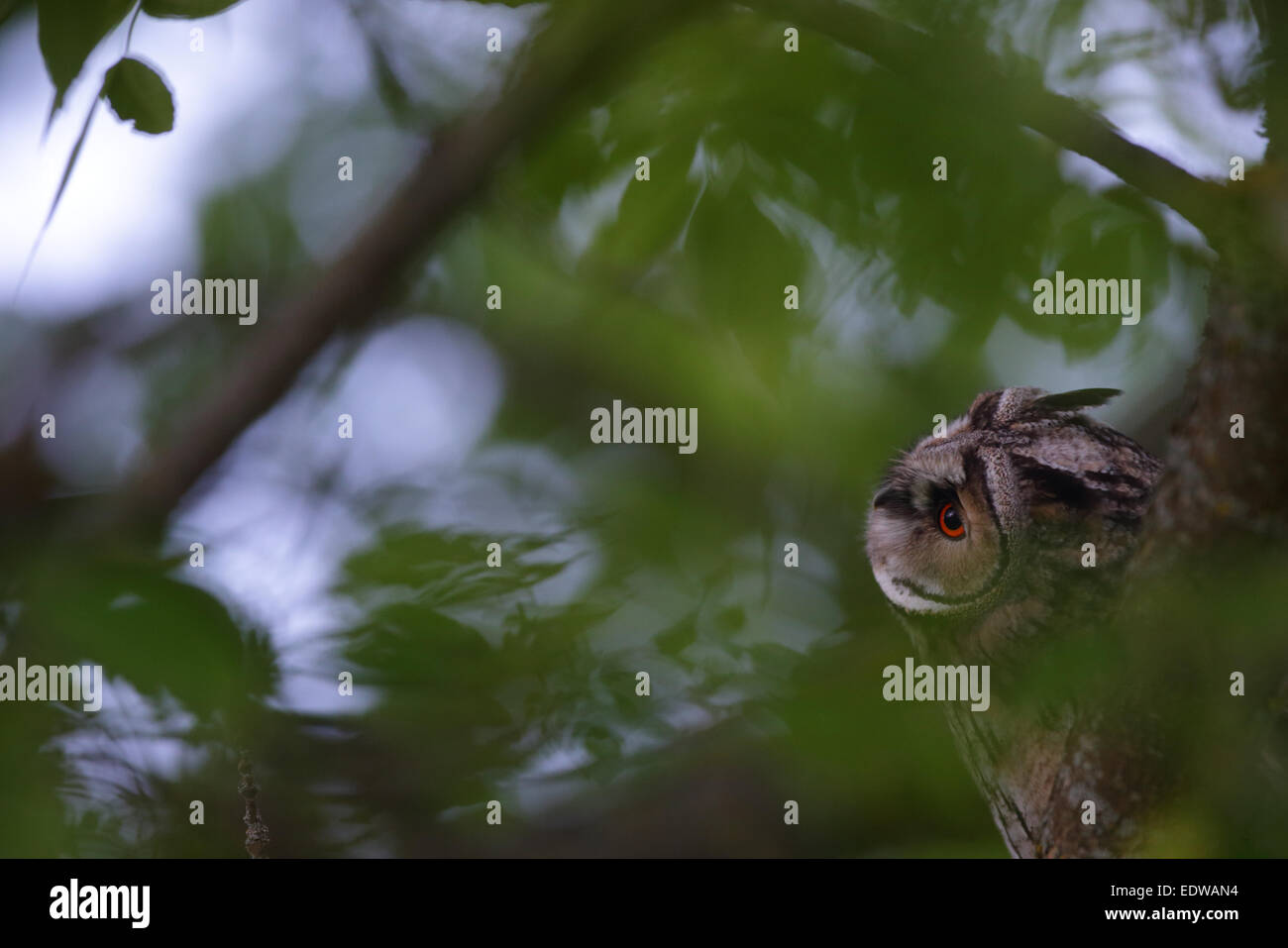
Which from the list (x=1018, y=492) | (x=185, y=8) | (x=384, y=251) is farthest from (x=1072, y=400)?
(x=185, y=8)

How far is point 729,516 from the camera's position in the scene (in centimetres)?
138

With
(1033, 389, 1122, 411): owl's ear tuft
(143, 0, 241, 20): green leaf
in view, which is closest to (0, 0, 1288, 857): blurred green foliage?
(143, 0, 241, 20): green leaf

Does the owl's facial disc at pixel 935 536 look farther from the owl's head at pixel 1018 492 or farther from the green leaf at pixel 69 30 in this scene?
the green leaf at pixel 69 30

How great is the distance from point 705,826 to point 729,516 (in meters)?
0.87

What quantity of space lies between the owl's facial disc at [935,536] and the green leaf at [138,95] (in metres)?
1.09

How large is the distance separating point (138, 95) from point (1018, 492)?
1264 mm

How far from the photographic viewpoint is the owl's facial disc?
4.91ft

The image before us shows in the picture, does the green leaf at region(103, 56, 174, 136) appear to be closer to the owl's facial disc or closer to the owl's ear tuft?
the owl's facial disc

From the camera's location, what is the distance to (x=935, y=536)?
1.56 meters

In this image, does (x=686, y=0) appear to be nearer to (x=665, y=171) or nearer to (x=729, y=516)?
(x=665, y=171)

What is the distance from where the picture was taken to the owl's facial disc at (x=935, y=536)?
1.50m

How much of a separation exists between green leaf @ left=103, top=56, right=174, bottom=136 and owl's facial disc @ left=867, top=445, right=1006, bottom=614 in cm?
109

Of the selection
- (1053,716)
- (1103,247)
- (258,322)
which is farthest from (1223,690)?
(258,322)

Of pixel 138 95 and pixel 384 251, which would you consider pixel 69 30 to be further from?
pixel 384 251
